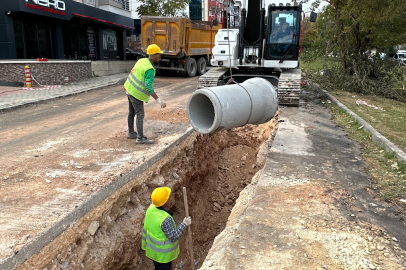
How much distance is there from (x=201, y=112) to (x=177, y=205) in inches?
→ 81.1

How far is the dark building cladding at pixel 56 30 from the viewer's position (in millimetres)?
14688

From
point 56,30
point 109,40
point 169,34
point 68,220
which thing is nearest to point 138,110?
point 68,220

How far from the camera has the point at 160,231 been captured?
12.9 feet

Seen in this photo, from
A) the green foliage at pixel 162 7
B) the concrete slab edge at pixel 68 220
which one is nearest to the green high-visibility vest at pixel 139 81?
the concrete slab edge at pixel 68 220

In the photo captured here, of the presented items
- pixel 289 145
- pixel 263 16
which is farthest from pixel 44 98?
pixel 289 145

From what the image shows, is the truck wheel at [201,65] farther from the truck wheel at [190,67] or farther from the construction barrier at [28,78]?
the construction barrier at [28,78]

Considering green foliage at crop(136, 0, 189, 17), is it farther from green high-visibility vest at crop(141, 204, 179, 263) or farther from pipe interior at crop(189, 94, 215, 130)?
green high-visibility vest at crop(141, 204, 179, 263)

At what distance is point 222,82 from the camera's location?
11125 mm

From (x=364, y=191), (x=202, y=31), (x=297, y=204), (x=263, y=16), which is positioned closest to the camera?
(x=297, y=204)

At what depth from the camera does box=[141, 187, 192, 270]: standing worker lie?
12.7 feet

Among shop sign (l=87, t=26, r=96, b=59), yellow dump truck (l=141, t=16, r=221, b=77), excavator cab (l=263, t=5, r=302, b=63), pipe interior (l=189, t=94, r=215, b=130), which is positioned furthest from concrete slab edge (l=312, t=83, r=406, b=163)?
shop sign (l=87, t=26, r=96, b=59)

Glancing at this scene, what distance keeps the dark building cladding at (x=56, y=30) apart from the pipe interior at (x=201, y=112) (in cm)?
1296

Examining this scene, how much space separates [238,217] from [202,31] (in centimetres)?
1590

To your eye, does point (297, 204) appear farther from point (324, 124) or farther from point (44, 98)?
point (44, 98)
